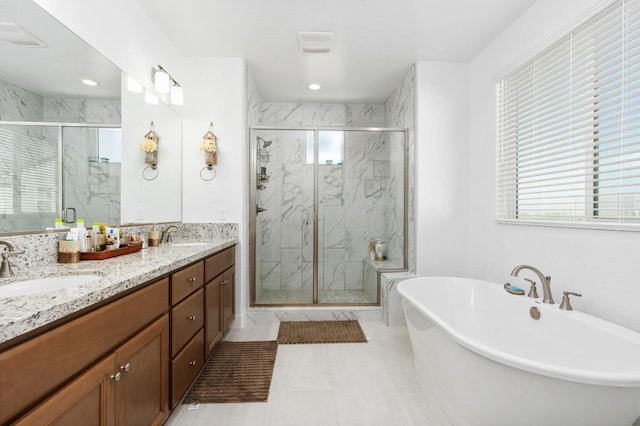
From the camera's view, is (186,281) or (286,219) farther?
(286,219)

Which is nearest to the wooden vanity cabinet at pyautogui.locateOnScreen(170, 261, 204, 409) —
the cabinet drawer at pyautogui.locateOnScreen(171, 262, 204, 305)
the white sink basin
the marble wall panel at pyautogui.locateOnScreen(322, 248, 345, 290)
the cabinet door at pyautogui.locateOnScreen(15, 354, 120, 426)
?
the cabinet drawer at pyautogui.locateOnScreen(171, 262, 204, 305)

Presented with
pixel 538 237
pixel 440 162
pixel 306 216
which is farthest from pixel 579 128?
pixel 306 216

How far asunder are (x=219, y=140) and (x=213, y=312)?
1646 millimetres

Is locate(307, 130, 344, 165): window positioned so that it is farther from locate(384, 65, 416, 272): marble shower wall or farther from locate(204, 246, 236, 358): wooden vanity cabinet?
locate(204, 246, 236, 358): wooden vanity cabinet

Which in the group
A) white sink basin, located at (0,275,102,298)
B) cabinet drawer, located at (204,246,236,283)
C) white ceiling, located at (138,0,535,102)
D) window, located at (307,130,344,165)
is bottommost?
cabinet drawer, located at (204,246,236,283)

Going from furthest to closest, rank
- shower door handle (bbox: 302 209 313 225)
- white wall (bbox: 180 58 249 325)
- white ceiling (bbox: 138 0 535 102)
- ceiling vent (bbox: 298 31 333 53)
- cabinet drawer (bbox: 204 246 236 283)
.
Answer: shower door handle (bbox: 302 209 313 225)
white wall (bbox: 180 58 249 325)
ceiling vent (bbox: 298 31 333 53)
white ceiling (bbox: 138 0 535 102)
cabinet drawer (bbox: 204 246 236 283)

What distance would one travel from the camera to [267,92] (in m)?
3.66

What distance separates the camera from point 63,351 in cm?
81

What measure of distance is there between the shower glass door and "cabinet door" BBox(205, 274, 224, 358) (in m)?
0.91

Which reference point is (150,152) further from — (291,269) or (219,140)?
(291,269)

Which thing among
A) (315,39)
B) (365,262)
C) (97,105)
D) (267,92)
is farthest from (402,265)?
(97,105)

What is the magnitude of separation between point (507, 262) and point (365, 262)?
147 centimetres

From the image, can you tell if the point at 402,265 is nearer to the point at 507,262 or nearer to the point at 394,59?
the point at 507,262

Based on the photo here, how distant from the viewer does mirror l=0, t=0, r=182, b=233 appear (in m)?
1.24
